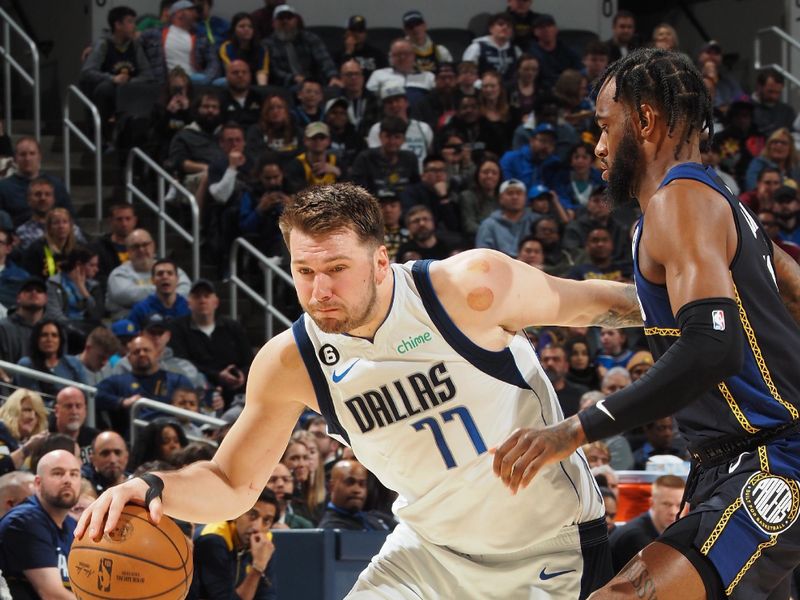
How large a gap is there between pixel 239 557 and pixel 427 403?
3.85 m

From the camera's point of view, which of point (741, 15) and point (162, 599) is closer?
point (162, 599)

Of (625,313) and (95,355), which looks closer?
(625,313)

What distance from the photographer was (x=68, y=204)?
11320mm

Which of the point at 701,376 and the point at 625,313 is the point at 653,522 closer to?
the point at 625,313

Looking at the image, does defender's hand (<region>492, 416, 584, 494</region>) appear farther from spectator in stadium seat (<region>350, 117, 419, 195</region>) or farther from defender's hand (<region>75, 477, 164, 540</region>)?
spectator in stadium seat (<region>350, 117, 419, 195</region>)

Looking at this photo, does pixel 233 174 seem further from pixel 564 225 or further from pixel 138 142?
pixel 564 225

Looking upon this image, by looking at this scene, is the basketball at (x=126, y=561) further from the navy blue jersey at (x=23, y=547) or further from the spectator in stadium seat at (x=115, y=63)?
the spectator in stadium seat at (x=115, y=63)

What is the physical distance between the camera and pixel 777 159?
1327 cm

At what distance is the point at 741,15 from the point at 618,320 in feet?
46.6

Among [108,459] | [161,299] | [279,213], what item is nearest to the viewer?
[108,459]

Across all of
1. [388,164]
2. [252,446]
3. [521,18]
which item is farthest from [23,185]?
[252,446]

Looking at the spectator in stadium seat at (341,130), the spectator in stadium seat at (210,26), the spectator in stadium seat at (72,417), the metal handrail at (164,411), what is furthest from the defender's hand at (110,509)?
the spectator in stadium seat at (210,26)

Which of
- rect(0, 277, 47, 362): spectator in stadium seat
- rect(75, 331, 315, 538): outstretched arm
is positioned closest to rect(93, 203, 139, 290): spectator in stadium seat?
rect(0, 277, 47, 362): spectator in stadium seat

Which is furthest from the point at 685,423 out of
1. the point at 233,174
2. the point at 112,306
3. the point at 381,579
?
the point at 233,174
